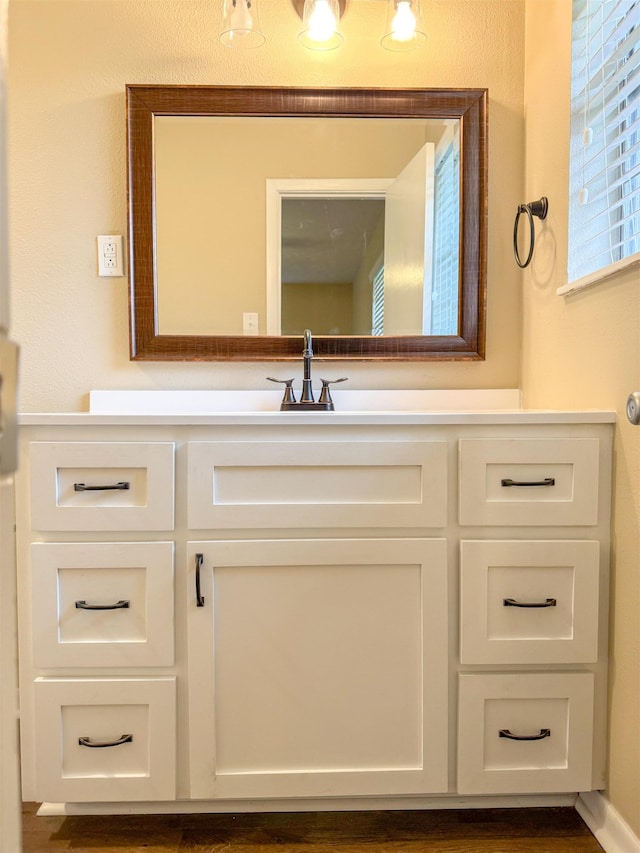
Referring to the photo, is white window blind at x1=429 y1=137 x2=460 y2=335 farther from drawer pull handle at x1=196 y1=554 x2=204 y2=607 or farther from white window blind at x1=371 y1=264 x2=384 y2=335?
drawer pull handle at x1=196 y1=554 x2=204 y2=607

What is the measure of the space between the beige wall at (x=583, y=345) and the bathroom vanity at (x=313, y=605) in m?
0.04

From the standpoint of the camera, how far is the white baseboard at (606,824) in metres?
Result: 1.17

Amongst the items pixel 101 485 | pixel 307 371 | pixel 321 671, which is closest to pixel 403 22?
pixel 307 371

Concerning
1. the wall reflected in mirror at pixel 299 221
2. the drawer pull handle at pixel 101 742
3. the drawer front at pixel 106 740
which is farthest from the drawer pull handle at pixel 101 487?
the wall reflected in mirror at pixel 299 221

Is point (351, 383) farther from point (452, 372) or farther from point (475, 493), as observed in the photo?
point (475, 493)

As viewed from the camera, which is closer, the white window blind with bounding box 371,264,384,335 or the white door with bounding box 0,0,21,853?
the white door with bounding box 0,0,21,853

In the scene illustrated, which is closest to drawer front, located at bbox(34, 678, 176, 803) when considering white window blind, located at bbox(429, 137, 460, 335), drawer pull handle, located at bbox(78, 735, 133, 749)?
drawer pull handle, located at bbox(78, 735, 133, 749)

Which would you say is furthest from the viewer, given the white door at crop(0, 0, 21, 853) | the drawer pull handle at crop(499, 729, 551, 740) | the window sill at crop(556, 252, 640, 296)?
the drawer pull handle at crop(499, 729, 551, 740)

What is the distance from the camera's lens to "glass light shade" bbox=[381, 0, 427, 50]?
1.58m

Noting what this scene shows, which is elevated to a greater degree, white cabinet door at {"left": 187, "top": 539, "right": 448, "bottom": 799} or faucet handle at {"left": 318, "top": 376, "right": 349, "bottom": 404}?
faucet handle at {"left": 318, "top": 376, "right": 349, "bottom": 404}

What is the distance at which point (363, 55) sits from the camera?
1682mm

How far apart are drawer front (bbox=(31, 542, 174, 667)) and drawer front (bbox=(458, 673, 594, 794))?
2.06 ft

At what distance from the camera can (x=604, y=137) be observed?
130 centimetres

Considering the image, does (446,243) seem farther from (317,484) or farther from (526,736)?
(526,736)
